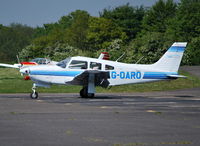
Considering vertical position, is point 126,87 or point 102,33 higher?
point 102,33

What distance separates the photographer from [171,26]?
8962 centimetres

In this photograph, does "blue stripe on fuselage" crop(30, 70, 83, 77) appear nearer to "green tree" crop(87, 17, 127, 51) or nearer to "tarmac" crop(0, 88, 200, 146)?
"tarmac" crop(0, 88, 200, 146)

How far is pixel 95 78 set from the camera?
2334 cm

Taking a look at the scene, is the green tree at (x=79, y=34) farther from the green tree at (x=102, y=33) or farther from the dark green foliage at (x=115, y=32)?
the green tree at (x=102, y=33)

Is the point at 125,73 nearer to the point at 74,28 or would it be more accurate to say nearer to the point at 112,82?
the point at 112,82

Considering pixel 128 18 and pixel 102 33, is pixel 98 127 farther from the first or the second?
pixel 128 18

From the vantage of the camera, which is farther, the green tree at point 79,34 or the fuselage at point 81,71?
the green tree at point 79,34

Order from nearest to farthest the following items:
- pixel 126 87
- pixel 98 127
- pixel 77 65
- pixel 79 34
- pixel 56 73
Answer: pixel 98 127 → pixel 56 73 → pixel 77 65 → pixel 126 87 → pixel 79 34

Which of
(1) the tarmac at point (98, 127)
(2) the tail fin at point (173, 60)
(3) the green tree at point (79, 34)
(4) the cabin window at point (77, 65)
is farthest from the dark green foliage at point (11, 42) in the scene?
(1) the tarmac at point (98, 127)

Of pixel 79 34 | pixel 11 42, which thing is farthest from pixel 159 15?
pixel 11 42

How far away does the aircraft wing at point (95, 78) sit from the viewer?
22.9 metres

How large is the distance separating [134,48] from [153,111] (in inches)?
1579

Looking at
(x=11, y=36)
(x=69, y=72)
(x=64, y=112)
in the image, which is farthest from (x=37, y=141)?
(x=11, y=36)

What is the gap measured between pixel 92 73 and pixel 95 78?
0.53 m
